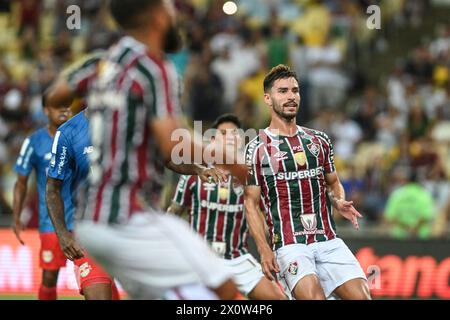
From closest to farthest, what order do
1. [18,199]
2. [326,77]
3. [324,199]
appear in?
1. [324,199]
2. [18,199]
3. [326,77]

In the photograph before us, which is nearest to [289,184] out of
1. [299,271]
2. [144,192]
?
[299,271]

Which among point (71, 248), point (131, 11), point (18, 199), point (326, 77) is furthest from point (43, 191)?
point (326, 77)

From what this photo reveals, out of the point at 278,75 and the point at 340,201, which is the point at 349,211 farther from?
the point at 278,75

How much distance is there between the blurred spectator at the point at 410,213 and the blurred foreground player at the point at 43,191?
670cm

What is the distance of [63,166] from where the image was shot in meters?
8.15

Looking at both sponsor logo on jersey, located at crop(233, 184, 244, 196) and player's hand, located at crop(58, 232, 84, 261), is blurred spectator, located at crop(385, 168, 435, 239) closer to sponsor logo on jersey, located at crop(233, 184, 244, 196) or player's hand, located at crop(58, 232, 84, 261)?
sponsor logo on jersey, located at crop(233, 184, 244, 196)

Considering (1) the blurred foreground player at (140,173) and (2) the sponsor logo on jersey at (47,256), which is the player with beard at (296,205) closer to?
(2) the sponsor logo on jersey at (47,256)

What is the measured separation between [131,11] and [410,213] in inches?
417

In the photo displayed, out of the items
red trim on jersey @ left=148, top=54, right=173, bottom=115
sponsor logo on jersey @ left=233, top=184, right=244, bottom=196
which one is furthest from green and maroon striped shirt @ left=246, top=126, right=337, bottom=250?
red trim on jersey @ left=148, top=54, right=173, bottom=115

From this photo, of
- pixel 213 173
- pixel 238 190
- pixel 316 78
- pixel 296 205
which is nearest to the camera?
pixel 213 173

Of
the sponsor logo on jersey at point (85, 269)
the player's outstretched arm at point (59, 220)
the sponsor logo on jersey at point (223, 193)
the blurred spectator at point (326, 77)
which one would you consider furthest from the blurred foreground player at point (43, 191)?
the blurred spectator at point (326, 77)

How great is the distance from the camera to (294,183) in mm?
8117

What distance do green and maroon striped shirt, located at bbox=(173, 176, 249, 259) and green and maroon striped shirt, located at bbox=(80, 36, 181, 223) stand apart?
4250 millimetres

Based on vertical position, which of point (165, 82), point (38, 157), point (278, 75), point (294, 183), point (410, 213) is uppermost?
point (278, 75)
